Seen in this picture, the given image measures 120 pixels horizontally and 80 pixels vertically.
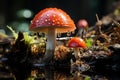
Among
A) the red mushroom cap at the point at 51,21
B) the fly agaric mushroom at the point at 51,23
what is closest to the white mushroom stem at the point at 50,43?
the fly agaric mushroom at the point at 51,23

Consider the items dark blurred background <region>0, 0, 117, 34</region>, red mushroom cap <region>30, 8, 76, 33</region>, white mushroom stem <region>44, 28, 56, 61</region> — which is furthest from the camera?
dark blurred background <region>0, 0, 117, 34</region>

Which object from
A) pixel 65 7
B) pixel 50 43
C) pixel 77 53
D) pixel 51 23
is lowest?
pixel 77 53

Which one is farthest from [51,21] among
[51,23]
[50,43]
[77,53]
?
[77,53]

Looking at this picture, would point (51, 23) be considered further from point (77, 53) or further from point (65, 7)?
point (65, 7)

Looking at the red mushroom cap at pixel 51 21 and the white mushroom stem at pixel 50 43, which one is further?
the white mushroom stem at pixel 50 43

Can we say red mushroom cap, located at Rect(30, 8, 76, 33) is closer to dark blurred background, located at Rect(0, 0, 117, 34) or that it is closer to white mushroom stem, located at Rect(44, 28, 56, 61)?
white mushroom stem, located at Rect(44, 28, 56, 61)

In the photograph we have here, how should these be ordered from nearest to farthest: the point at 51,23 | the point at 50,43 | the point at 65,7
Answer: the point at 51,23, the point at 50,43, the point at 65,7

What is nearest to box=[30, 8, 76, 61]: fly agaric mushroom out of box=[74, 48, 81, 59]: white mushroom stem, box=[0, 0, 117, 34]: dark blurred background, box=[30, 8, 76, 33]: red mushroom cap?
box=[30, 8, 76, 33]: red mushroom cap

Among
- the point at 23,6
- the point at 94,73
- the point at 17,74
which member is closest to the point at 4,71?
the point at 17,74

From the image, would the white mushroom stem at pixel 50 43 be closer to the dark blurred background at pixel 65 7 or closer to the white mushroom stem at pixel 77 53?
the white mushroom stem at pixel 77 53
